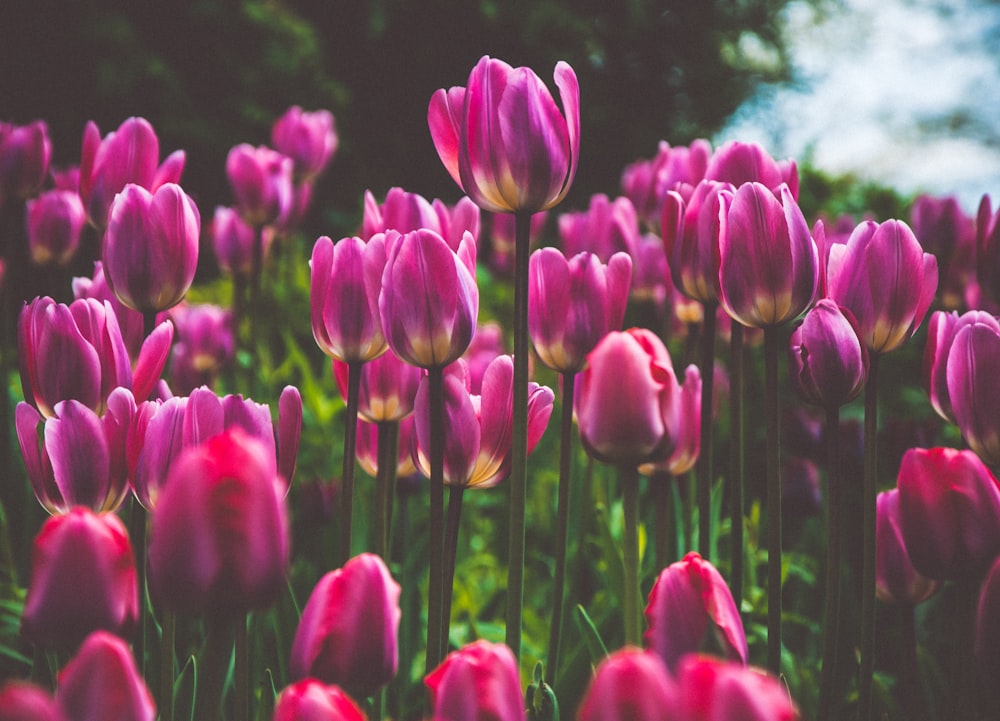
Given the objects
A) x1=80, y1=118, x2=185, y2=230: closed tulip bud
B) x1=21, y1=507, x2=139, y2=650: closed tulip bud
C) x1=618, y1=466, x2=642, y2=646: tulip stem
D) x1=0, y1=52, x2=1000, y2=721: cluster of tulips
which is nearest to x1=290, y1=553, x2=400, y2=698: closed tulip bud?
x1=0, y1=52, x2=1000, y2=721: cluster of tulips

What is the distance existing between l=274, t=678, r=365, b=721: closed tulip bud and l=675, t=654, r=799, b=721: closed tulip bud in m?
0.23

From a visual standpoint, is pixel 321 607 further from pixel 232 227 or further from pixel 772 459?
pixel 232 227

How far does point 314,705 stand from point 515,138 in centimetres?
66

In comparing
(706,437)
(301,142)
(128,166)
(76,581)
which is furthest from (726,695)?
(301,142)

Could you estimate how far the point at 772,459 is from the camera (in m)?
1.04

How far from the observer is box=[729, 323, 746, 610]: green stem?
127 cm

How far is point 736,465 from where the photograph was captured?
1348 mm

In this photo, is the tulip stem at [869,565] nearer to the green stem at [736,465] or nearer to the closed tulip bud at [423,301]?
the green stem at [736,465]

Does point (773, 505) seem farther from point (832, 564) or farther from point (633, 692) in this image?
point (633, 692)

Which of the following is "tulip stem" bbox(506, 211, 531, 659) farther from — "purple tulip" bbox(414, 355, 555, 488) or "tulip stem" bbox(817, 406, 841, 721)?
"tulip stem" bbox(817, 406, 841, 721)

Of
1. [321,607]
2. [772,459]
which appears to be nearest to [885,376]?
[772,459]

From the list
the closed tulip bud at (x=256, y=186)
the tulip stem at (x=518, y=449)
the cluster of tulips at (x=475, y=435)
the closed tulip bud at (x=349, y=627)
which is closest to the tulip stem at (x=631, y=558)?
the cluster of tulips at (x=475, y=435)

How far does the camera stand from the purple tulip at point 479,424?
997 mm

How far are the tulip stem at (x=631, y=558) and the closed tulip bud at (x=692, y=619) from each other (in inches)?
2.4
